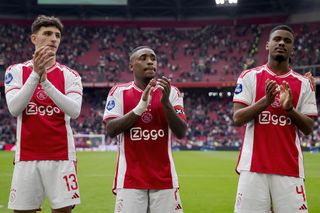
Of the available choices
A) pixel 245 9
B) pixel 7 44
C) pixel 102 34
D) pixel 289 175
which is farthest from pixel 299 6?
pixel 289 175

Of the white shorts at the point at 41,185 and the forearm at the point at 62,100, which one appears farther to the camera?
the white shorts at the point at 41,185

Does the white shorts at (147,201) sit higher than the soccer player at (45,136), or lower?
lower

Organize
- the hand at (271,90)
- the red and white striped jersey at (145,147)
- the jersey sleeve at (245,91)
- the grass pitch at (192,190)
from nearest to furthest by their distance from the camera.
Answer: the hand at (271,90) < the red and white striped jersey at (145,147) < the jersey sleeve at (245,91) < the grass pitch at (192,190)

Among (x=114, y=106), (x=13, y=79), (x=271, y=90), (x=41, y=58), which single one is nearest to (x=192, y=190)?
(x=114, y=106)

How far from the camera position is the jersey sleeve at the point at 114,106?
4309mm

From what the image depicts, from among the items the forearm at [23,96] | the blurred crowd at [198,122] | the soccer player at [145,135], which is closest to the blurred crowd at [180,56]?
the blurred crowd at [198,122]

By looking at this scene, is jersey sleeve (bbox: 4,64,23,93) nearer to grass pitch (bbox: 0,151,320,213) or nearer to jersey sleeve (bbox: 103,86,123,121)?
jersey sleeve (bbox: 103,86,123,121)

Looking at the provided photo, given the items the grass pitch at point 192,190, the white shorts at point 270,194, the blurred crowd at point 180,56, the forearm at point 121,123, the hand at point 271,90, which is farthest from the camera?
the blurred crowd at point 180,56

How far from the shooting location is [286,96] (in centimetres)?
390

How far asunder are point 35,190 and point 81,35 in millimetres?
42426

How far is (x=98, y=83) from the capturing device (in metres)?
40.7

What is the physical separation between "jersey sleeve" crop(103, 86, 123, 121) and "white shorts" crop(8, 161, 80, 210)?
0.64 m

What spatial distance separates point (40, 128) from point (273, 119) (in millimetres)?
2160

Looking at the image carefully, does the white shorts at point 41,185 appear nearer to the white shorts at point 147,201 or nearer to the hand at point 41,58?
the white shorts at point 147,201
